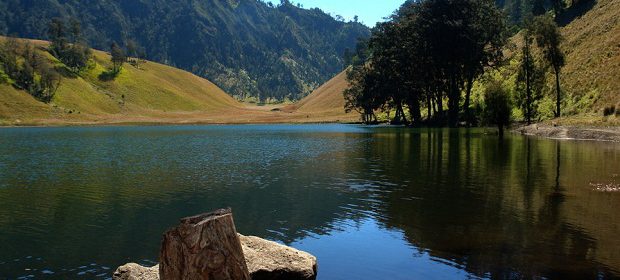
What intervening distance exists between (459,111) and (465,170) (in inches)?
3845

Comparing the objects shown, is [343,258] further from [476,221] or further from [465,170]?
[465,170]

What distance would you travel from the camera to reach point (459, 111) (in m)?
141

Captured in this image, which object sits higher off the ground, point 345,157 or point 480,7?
point 480,7

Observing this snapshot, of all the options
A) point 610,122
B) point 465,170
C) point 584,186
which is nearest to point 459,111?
point 610,122

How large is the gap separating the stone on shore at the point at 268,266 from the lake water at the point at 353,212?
1695mm

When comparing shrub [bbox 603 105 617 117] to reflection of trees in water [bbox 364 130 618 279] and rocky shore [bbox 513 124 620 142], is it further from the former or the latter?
reflection of trees in water [bbox 364 130 618 279]

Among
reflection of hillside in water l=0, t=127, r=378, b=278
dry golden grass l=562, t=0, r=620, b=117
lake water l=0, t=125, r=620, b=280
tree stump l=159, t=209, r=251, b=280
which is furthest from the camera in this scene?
dry golden grass l=562, t=0, r=620, b=117

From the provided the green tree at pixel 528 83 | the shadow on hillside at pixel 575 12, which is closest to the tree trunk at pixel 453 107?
the green tree at pixel 528 83

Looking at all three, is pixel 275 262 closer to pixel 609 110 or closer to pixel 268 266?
pixel 268 266

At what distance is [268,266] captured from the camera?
51.3ft

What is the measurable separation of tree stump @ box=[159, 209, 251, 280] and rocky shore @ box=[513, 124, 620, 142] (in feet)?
248

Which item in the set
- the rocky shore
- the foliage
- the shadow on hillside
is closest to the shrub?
the rocky shore

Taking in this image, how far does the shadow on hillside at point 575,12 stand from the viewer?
160 m

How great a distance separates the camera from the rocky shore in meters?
75.6
